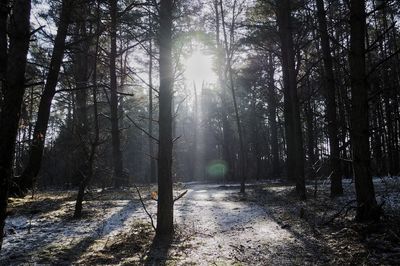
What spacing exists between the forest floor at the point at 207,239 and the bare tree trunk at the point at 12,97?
6.72 feet

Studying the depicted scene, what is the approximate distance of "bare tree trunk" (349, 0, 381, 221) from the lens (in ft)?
21.8

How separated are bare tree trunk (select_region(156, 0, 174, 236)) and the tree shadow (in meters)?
0.21

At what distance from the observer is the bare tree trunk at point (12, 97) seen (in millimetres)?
3928

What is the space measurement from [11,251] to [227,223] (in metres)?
4.45

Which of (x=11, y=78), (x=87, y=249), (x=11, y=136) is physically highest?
(x=11, y=78)

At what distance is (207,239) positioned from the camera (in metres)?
6.80

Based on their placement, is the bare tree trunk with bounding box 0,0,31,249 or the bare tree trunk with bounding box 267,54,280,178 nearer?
the bare tree trunk with bounding box 0,0,31,249

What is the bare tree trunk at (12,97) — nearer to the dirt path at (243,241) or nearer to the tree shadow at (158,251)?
the tree shadow at (158,251)

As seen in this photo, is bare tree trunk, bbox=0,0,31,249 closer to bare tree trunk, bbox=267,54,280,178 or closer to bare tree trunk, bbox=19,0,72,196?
bare tree trunk, bbox=19,0,72,196

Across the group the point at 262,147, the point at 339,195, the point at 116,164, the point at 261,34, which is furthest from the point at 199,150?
the point at 339,195

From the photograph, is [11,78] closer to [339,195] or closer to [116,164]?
[339,195]

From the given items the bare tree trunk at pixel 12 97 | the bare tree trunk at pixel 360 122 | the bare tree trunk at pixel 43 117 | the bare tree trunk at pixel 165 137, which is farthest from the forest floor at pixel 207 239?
the bare tree trunk at pixel 43 117

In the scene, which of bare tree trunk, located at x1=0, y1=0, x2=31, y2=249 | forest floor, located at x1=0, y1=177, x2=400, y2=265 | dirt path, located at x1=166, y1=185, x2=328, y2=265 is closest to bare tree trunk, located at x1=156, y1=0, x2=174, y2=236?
forest floor, located at x1=0, y1=177, x2=400, y2=265

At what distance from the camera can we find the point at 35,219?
27.0 feet
